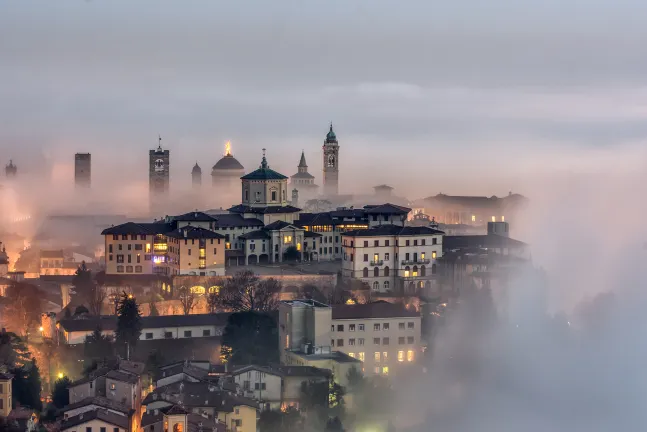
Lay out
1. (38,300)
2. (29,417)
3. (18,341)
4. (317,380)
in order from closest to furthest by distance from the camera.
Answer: (29,417) < (317,380) < (18,341) < (38,300)

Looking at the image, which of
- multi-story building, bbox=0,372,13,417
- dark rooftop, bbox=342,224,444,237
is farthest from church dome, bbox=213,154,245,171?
multi-story building, bbox=0,372,13,417

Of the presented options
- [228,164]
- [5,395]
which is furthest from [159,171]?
[5,395]

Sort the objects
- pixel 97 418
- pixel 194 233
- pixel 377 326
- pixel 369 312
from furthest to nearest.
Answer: pixel 194 233
pixel 369 312
pixel 377 326
pixel 97 418

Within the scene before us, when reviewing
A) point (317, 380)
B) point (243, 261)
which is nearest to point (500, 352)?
point (243, 261)

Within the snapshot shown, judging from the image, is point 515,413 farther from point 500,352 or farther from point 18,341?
point 18,341

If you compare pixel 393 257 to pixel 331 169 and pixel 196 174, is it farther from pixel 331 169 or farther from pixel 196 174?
pixel 196 174

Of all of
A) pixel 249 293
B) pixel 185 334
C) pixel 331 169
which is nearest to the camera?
pixel 185 334
